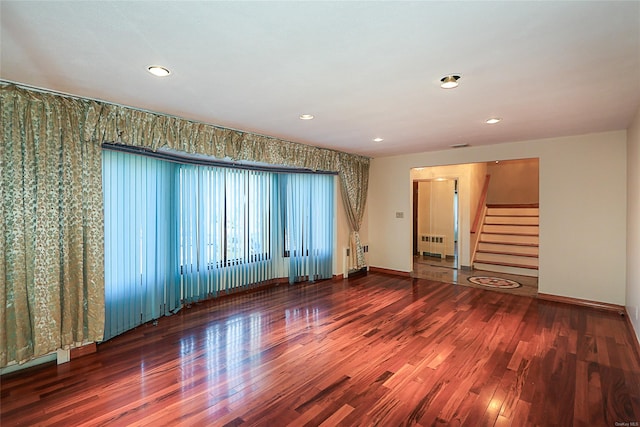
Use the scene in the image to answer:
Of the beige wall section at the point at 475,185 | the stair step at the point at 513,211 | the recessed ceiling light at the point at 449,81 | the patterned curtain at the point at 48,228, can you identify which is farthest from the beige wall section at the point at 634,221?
the patterned curtain at the point at 48,228

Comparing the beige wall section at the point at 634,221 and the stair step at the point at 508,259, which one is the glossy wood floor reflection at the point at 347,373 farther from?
the stair step at the point at 508,259

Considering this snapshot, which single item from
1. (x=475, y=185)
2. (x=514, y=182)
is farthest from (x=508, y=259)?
(x=514, y=182)

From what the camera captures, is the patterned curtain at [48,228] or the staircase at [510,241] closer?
the patterned curtain at [48,228]

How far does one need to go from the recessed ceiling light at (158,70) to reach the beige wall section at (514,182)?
902 cm

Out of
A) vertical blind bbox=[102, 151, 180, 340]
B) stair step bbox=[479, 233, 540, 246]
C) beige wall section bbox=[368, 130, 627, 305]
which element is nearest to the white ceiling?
vertical blind bbox=[102, 151, 180, 340]

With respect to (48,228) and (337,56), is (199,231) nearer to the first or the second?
(48,228)

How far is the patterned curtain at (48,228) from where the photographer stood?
7.96 ft

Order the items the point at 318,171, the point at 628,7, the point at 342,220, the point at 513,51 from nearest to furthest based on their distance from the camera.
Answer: the point at 628,7 → the point at 513,51 → the point at 318,171 → the point at 342,220

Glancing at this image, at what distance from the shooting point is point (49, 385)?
2.41 m

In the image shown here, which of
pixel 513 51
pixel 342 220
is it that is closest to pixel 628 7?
pixel 513 51

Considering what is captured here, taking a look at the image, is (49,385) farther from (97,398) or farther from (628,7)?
(628,7)

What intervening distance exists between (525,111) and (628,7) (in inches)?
70.6

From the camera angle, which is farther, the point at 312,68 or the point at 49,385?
the point at 49,385

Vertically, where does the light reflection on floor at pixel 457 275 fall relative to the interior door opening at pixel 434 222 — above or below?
below
